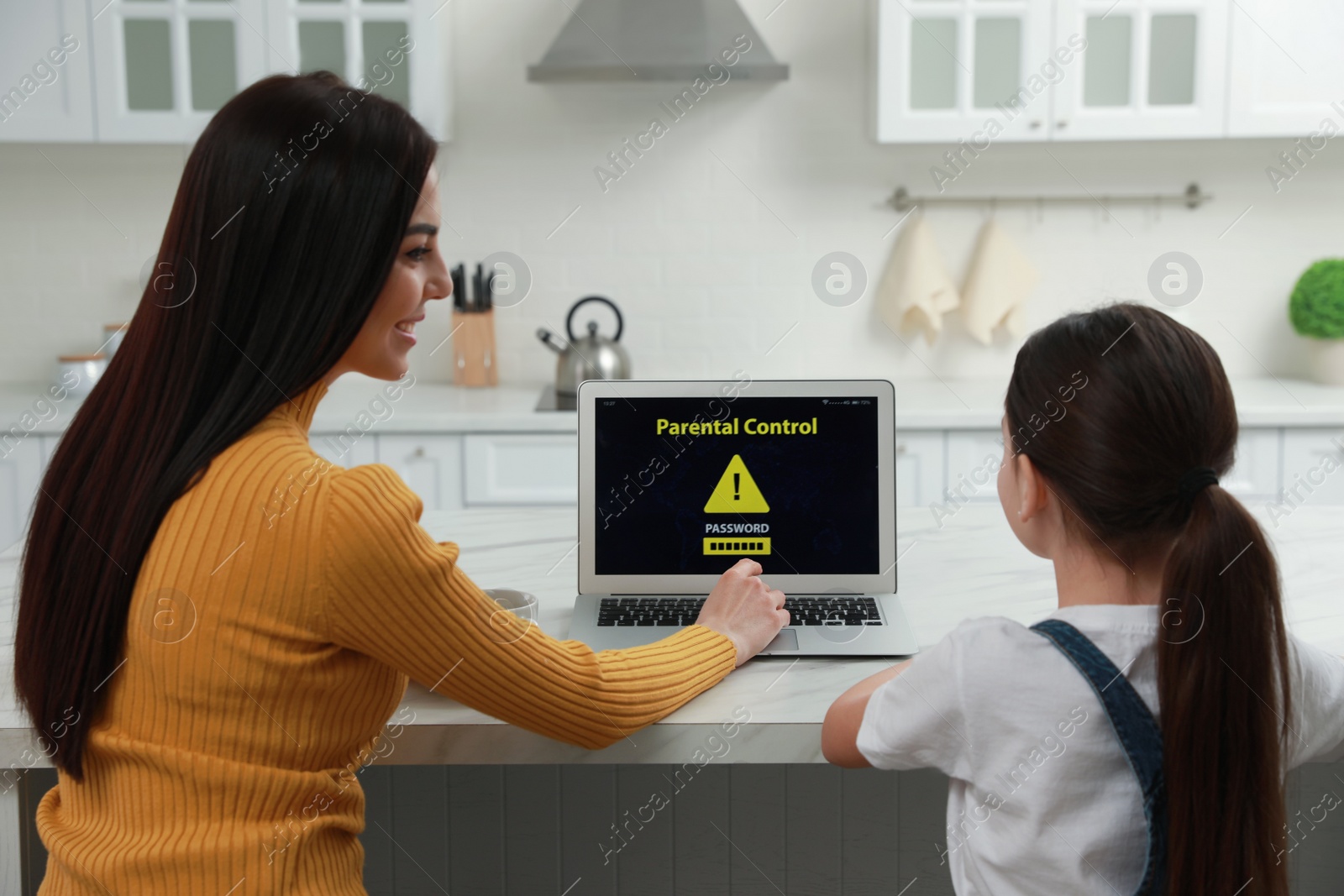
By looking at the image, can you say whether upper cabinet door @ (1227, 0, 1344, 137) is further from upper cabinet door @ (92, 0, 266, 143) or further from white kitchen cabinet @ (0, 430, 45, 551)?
white kitchen cabinet @ (0, 430, 45, 551)

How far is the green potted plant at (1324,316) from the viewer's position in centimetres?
322

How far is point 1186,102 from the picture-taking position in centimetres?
306

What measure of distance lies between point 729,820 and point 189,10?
253 cm

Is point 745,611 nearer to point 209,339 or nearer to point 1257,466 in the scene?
point 209,339

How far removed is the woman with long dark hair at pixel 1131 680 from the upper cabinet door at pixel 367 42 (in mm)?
2443

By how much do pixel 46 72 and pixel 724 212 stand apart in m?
1.81

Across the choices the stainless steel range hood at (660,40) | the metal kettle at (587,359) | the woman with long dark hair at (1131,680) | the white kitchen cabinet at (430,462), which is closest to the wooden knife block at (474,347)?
the metal kettle at (587,359)

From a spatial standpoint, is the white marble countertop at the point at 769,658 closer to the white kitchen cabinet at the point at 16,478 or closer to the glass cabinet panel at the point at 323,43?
the white kitchen cabinet at the point at 16,478

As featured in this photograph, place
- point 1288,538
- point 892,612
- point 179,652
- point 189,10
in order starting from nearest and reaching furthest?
1. point 179,652
2. point 892,612
3. point 1288,538
4. point 189,10

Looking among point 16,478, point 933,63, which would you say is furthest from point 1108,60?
point 16,478

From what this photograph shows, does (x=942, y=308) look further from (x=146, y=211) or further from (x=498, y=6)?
(x=146, y=211)

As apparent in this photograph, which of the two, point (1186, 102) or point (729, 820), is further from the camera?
point (1186, 102)

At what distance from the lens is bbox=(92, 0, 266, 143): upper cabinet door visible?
300cm

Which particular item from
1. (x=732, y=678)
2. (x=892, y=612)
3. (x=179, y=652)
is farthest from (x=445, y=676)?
(x=892, y=612)
